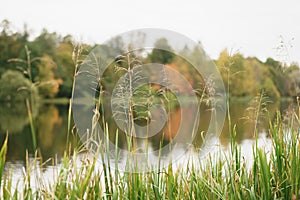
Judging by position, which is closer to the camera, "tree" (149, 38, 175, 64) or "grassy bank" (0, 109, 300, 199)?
"grassy bank" (0, 109, 300, 199)

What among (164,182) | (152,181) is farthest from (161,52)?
(152,181)

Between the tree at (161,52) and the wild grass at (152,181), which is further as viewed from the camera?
the tree at (161,52)

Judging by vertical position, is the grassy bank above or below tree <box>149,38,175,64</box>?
below

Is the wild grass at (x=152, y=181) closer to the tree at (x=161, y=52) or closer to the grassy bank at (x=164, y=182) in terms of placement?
the grassy bank at (x=164, y=182)

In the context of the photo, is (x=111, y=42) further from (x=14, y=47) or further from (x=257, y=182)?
(x=14, y=47)

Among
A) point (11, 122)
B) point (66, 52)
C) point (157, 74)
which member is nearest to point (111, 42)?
point (157, 74)

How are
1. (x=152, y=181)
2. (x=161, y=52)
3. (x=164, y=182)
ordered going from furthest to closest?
(x=161, y=52) → (x=164, y=182) → (x=152, y=181)

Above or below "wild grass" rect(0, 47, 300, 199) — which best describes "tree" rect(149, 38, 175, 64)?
above

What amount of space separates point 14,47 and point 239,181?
1983 inches

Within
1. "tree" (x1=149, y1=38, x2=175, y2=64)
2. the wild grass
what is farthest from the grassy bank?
"tree" (x1=149, y1=38, x2=175, y2=64)

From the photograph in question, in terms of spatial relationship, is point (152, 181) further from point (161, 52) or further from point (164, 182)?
point (161, 52)

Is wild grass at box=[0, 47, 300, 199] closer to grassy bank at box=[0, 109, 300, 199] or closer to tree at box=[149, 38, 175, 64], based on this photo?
grassy bank at box=[0, 109, 300, 199]

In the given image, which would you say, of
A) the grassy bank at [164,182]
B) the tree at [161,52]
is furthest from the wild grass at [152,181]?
the tree at [161,52]

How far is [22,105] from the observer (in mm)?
58406
